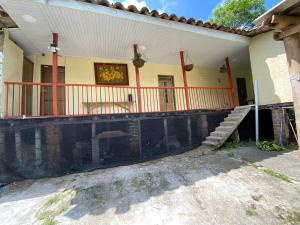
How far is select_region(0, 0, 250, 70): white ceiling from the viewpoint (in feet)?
12.9

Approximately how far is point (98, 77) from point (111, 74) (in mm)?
513

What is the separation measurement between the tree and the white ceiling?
25.9 feet

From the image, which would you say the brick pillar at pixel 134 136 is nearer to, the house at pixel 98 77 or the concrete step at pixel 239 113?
the house at pixel 98 77

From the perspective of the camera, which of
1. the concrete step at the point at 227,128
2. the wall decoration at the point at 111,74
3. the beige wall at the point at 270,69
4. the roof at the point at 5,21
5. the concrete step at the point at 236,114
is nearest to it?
the roof at the point at 5,21

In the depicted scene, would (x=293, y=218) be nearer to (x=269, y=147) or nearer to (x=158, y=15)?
(x=269, y=147)

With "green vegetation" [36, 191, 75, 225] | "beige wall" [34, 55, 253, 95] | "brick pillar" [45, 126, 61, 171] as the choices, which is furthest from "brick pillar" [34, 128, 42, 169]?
"beige wall" [34, 55, 253, 95]

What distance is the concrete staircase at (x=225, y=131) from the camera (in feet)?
17.6

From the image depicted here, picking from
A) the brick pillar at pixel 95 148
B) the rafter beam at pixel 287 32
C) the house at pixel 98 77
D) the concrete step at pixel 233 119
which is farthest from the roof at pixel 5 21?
the concrete step at pixel 233 119

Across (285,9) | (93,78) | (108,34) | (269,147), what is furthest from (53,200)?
(269,147)

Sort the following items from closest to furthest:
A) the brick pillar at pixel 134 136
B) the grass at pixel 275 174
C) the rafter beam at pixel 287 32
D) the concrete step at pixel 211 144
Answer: the rafter beam at pixel 287 32 < the grass at pixel 275 174 < the brick pillar at pixel 134 136 < the concrete step at pixel 211 144

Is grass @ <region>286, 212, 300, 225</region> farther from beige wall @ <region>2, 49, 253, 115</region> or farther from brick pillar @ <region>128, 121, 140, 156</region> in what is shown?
beige wall @ <region>2, 49, 253, 115</region>

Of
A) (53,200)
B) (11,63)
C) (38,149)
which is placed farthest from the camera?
(11,63)

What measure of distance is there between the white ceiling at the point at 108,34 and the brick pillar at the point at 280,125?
2633 mm

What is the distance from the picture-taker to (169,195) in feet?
9.52
